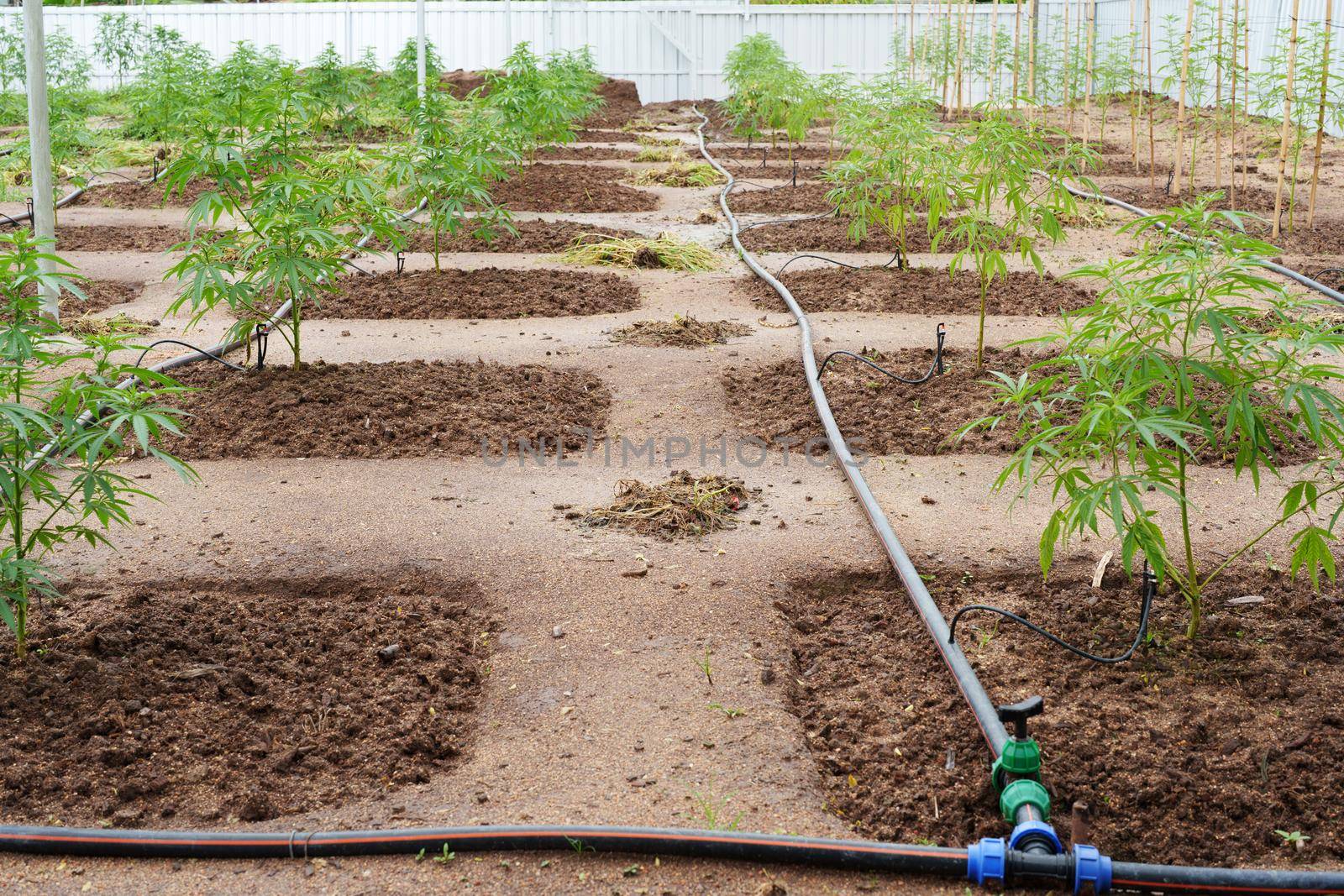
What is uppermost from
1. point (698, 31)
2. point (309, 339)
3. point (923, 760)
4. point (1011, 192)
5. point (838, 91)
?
point (698, 31)

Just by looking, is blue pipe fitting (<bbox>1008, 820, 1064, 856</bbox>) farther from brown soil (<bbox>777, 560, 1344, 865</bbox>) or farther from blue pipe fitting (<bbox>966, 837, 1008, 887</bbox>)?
brown soil (<bbox>777, 560, 1344, 865</bbox>)

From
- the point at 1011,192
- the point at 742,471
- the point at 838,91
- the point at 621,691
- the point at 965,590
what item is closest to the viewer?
the point at 621,691

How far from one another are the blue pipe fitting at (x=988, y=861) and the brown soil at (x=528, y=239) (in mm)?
7139

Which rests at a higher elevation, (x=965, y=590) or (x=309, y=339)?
(x=309, y=339)

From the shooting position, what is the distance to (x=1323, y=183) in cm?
1200

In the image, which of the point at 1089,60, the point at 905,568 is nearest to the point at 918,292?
the point at 905,568

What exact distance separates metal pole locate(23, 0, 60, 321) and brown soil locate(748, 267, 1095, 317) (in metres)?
4.10

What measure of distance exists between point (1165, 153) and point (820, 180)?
5.97 metres

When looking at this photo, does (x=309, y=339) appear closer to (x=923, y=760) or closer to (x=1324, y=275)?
(x=923, y=760)

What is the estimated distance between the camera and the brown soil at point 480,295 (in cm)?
712

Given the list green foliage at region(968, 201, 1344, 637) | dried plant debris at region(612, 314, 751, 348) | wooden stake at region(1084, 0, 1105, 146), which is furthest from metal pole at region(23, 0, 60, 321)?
wooden stake at region(1084, 0, 1105, 146)

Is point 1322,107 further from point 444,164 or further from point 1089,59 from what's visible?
point 1089,59

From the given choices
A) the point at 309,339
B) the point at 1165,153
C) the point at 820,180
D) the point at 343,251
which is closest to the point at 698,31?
the point at 1165,153

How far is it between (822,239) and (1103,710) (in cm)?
693
